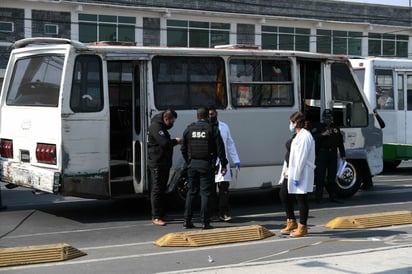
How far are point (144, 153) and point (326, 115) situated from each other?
3669 mm

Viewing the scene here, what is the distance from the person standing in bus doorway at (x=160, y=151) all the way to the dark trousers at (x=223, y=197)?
2.93 feet

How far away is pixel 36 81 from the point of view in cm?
1039

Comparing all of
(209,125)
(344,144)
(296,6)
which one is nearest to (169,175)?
(209,125)

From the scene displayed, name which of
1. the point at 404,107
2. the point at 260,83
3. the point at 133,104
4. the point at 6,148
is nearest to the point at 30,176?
the point at 6,148

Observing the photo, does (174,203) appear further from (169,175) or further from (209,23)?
(209,23)

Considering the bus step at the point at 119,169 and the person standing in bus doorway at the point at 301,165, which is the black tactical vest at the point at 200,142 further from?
the bus step at the point at 119,169

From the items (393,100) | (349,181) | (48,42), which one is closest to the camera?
(48,42)

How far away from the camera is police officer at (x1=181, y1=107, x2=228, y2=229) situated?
8.99 meters

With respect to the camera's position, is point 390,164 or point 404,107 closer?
point 404,107

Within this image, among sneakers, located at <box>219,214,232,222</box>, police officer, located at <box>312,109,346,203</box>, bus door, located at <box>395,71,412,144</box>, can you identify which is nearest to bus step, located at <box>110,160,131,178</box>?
sneakers, located at <box>219,214,232,222</box>

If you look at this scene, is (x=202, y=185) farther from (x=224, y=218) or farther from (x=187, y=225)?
(x=224, y=218)

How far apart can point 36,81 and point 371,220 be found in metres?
5.89

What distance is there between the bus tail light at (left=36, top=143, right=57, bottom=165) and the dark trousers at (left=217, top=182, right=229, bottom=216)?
2603mm

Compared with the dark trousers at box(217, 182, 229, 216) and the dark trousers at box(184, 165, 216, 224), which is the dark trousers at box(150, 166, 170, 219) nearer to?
the dark trousers at box(184, 165, 216, 224)
